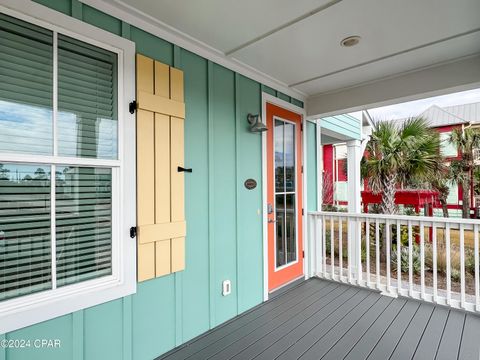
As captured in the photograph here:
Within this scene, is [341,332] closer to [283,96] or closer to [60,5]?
[283,96]

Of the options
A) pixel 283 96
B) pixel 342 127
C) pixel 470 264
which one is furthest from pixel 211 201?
pixel 470 264

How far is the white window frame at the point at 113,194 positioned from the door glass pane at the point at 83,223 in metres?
0.04

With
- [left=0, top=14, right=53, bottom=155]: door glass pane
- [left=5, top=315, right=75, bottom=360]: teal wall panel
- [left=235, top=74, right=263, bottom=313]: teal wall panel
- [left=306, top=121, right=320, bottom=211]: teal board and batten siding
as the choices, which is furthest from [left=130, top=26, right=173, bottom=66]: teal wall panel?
[left=306, top=121, right=320, bottom=211]: teal board and batten siding

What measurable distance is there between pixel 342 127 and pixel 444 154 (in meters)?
5.06

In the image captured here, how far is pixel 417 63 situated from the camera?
292cm

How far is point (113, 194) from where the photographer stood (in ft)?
6.38

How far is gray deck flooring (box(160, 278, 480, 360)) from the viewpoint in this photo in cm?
219

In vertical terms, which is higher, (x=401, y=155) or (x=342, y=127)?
(x=342, y=127)

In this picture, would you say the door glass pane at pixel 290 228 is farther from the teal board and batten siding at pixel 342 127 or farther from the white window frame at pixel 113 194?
the white window frame at pixel 113 194

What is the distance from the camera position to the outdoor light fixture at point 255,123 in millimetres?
3008

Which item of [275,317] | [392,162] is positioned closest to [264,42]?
[275,317]

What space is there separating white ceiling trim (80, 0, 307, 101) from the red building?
5123mm

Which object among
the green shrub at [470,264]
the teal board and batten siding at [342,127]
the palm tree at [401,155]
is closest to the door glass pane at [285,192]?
the teal board and batten siding at [342,127]

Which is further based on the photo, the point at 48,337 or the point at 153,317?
the point at 153,317
